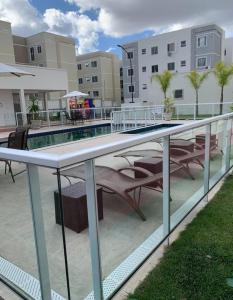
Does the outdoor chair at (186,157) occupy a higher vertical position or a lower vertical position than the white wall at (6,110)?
lower

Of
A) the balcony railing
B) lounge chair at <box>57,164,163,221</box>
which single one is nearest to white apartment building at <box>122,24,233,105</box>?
lounge chair at <box>57,164,163,221</box>

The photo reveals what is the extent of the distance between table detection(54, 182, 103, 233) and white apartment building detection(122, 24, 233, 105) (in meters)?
23.2

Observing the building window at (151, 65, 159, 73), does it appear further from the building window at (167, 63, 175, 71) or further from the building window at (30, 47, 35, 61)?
the building window at (30, 47, 35, 61)

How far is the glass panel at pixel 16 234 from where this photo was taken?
1.81 m

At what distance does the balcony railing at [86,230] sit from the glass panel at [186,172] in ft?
0.07

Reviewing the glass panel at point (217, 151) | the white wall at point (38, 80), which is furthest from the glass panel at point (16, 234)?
the white wall at point (38, 80)

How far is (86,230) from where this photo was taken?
6.16 ft

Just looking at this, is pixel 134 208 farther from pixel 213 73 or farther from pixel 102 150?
pixel 213 73

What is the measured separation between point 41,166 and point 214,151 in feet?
9.73

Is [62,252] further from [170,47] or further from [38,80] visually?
[170,47]

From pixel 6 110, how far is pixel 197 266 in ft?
53.7

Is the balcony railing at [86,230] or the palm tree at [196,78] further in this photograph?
the palm tree at [196,78]

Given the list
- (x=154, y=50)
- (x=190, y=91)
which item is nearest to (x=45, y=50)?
(x=154, y=50)

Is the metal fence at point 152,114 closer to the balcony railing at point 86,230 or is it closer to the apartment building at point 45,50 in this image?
the balcony railing at point 86,230
